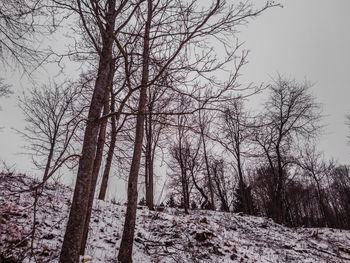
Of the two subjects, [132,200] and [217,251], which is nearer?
[132,200]

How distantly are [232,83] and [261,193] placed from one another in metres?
29.0

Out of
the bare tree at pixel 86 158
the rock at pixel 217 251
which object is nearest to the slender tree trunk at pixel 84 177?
the bare tree at pixel 86 158

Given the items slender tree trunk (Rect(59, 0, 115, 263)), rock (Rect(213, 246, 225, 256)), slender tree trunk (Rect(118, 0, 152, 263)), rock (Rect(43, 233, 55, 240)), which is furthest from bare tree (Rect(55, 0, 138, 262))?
rock (Rect(213, 246, 225, 256))

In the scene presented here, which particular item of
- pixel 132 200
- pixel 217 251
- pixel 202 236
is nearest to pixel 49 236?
pixel 132 200

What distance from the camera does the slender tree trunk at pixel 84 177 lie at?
2477mm

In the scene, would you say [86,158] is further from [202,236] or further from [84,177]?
[202,236]

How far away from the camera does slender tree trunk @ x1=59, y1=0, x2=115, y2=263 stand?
97.5 inches

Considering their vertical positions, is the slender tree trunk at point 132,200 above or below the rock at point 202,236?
above

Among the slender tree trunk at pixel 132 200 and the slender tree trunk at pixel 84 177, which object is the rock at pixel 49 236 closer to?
the slender tree trunk at pixel 132 200

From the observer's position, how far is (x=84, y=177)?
264 cm

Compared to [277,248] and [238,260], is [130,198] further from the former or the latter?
[277,248]

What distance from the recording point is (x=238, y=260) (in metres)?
5.68

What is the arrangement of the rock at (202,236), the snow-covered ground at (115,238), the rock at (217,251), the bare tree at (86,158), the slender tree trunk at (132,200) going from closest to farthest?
the bare tree at (86,158) → the snow-covered ground at (115,238) → the slender tree trunk at (132,200) → the rock at (217,251) → the rock at (202,236)

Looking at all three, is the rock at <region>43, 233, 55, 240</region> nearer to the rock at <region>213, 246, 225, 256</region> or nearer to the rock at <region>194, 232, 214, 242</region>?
the rock at <region>194, 232, 214, 242</region>
